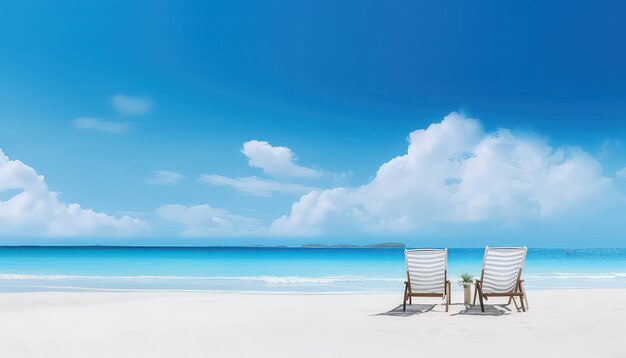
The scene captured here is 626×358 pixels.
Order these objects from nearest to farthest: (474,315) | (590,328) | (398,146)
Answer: (590,328), (474,315), (398,146)

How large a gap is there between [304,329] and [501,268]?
3.25 meters

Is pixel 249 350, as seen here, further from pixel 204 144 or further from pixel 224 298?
pixel 204 144

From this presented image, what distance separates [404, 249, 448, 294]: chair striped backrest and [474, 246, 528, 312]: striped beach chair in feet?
1.79

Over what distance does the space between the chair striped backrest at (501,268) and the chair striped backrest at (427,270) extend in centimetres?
60

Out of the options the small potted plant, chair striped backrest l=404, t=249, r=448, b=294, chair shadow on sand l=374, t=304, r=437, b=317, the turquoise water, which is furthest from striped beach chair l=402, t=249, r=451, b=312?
the turquoise water

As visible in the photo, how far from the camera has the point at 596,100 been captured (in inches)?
862

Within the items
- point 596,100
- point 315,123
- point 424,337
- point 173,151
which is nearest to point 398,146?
point 315,123

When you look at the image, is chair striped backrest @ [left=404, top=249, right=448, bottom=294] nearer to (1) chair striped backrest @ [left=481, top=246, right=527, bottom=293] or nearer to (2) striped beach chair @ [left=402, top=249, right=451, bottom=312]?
(2) striped beach chair @ [left=402, top=249, right=451, bottom=312]

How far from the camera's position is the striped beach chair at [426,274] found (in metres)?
8.20

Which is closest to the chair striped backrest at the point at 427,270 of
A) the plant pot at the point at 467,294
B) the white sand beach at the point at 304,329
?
the white sand beach at the point at 304,329

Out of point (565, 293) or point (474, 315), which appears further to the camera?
point (565, 293)

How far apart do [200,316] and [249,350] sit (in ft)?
8.11

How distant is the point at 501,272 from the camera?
26.9 feet

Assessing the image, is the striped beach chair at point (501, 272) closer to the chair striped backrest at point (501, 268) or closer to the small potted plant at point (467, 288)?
the chair striped backrest at point (501, 268)
